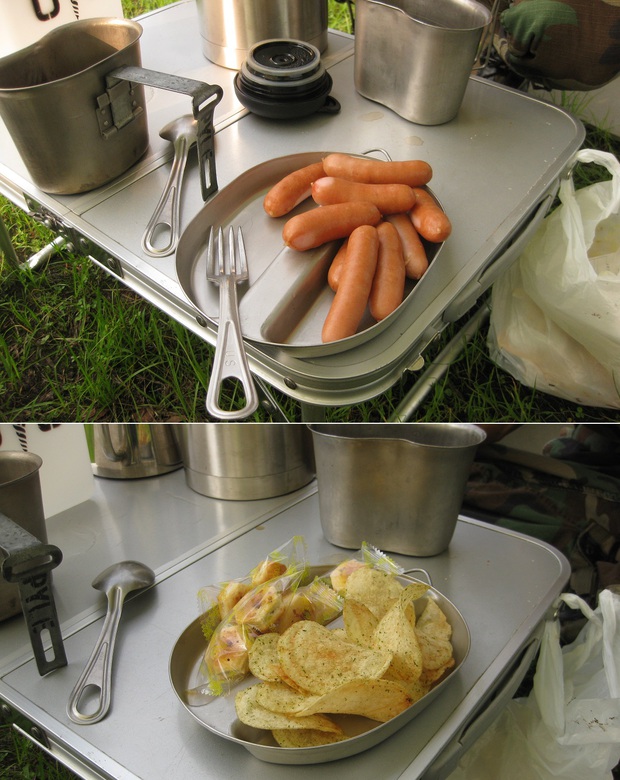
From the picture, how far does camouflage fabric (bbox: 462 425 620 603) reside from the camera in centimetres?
135

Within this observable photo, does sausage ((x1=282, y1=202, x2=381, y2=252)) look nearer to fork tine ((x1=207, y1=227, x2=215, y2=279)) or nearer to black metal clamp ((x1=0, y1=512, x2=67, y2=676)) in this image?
fork tine ((x1=207, y1=227, x2=215, y2=279))

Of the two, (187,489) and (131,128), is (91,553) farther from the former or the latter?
(131,128)

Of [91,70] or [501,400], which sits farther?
[501,400]

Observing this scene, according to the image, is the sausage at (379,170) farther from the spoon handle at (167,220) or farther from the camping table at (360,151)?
the spoon handle at (167,220)

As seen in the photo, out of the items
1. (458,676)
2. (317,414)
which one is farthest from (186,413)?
(458,676)

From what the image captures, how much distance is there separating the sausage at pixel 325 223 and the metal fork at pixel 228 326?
8 centimetres

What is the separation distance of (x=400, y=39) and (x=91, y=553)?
38.6 inches

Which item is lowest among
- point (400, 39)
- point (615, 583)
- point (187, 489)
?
point (615, 583)

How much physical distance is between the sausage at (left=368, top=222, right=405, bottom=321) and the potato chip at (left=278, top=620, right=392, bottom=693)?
1.42 feet

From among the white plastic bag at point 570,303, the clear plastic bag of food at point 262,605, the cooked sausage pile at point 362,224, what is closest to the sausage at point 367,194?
the cooked sausage pile at point 362,224

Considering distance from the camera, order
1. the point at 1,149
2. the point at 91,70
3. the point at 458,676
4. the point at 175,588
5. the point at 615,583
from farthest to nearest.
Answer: the point at 615,583
the point at 1,149
the point at 91,70
the point at 175,588
the point at 458,676

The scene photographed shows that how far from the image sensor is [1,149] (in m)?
1.25

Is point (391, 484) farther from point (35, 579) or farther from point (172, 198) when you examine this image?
point (172, 198)

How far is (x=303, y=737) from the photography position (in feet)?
2.00
